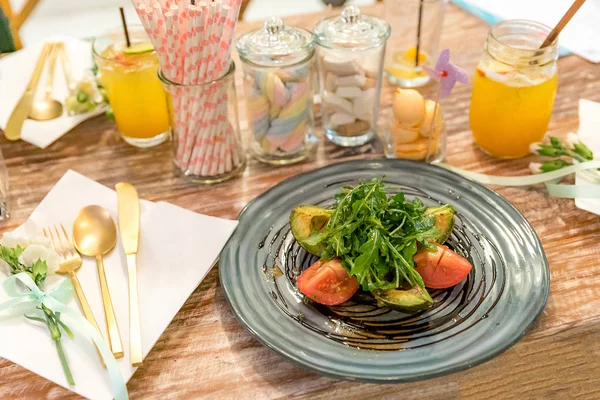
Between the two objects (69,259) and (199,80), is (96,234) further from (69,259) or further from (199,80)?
(199,80)

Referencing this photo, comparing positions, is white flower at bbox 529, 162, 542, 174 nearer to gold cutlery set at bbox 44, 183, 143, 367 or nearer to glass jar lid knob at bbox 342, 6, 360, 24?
glass jar lid knob at bbox 342, 6, 360, 24

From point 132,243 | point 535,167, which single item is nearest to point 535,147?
point 535,167

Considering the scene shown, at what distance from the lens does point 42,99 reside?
1.13m

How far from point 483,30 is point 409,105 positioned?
1.76ft

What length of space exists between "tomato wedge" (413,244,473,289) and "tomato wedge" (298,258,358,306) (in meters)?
0.08

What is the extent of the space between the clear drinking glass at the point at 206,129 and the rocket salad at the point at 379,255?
0.26 meters

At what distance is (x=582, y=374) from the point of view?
68 cm

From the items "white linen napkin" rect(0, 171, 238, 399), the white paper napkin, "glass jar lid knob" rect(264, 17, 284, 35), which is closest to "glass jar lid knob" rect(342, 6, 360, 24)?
"glass jar lid knob" rect(264, 17, 284, 35)

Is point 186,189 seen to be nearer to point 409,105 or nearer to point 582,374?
point 409,105

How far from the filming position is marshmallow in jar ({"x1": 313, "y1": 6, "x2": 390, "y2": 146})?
0.94 meters

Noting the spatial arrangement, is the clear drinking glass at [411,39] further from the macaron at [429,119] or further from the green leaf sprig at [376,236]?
the green leaf sprig at [376,236]

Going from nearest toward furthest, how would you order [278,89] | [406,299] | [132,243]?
[406,299]
[132,243]
[278,89]

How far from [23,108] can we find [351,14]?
0.60 m

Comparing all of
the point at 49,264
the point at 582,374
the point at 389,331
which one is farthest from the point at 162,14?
the point at 582,374
